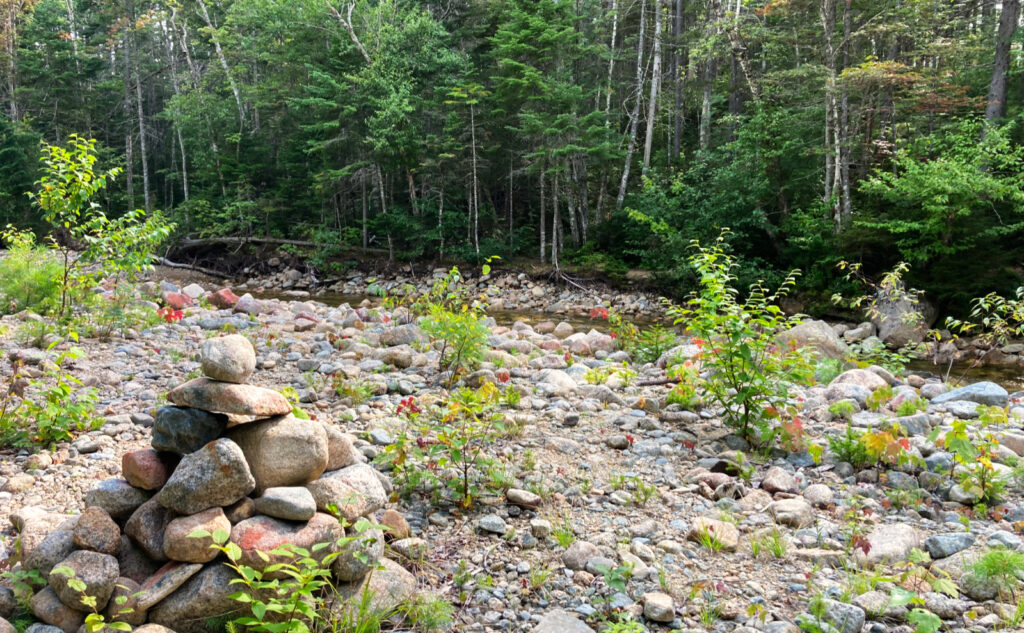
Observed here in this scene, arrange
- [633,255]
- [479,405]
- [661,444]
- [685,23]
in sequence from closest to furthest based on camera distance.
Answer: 1. [479,405]
2. [661,444]
3. [633,255]
4. [685,23]

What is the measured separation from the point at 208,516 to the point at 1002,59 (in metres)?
15.3

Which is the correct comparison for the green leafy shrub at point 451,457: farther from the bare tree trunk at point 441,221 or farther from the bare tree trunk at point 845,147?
the bare tree trunk at point 441,221

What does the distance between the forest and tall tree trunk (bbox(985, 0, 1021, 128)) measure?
0.05 meters

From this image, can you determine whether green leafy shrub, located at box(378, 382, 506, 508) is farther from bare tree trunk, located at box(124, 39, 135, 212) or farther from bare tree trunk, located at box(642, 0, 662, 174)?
bare tree trunk, located at box(124, 39, 135, 212)

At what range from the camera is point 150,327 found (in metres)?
7.01

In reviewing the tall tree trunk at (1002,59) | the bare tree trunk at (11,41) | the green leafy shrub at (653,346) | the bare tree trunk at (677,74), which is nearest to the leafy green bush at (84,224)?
the green leafy shrub at (653,346)

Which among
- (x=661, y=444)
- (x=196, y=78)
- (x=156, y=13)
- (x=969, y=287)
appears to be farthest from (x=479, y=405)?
(x=156, y=13)

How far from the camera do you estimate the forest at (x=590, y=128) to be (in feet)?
38.0

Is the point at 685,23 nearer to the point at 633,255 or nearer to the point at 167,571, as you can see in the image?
the point at 633,255

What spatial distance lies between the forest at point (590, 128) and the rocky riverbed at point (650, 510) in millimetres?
7565

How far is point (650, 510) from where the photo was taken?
10.8 ft

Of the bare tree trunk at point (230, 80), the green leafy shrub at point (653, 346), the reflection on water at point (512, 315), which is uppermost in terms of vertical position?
the bare tree trunk at point (230, 80)

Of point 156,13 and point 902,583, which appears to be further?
point 156,13

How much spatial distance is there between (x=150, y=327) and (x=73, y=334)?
3353 mm
